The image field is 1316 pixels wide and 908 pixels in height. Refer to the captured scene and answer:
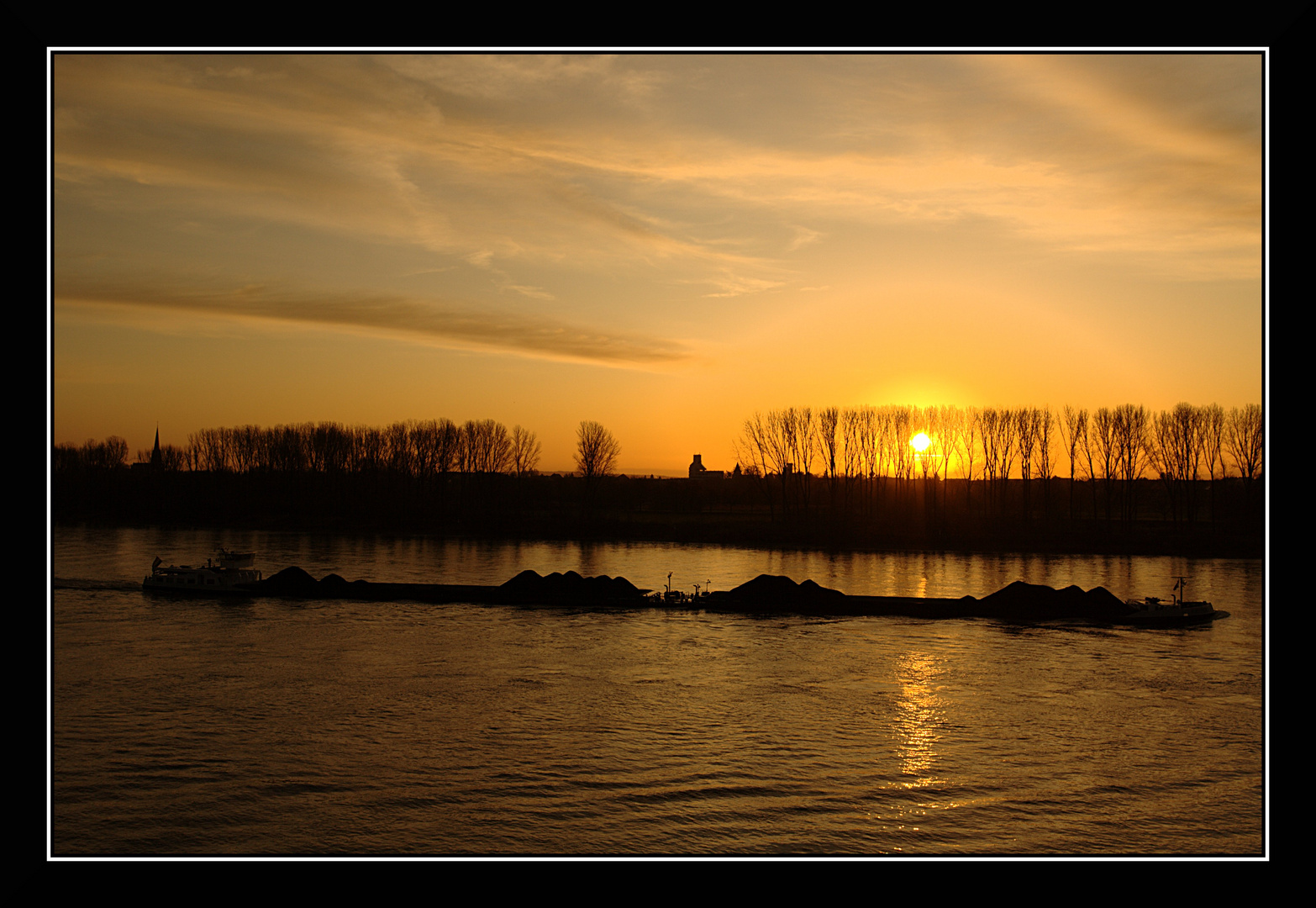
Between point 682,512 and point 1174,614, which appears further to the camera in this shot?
point 682,512

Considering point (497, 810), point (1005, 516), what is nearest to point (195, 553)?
point (497, 810)

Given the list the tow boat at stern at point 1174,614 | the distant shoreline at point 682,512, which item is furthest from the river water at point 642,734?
the distant shoreline at point 682,512

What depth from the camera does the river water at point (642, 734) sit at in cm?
1258

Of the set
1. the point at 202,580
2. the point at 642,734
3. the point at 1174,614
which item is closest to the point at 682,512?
the point at 202,580

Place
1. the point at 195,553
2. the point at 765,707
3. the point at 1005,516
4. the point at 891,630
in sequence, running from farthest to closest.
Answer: the point at 1005,516 < the point at 195,553 < the point at 891,630 < the point at 765,707

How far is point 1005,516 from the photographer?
2712 inches

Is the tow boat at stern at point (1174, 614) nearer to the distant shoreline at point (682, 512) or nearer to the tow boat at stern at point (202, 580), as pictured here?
the distant shoreline at point (682, 512)

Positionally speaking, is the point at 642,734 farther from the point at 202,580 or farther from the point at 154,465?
the point at 154,465

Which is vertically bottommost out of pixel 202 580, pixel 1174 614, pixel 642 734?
pixel 1174 614

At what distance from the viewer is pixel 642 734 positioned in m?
16.8

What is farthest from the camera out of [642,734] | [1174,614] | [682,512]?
[682,512]

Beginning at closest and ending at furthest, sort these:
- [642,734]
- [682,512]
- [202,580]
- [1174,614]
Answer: [642,734], [1174,614], [202,580], [682,512]
